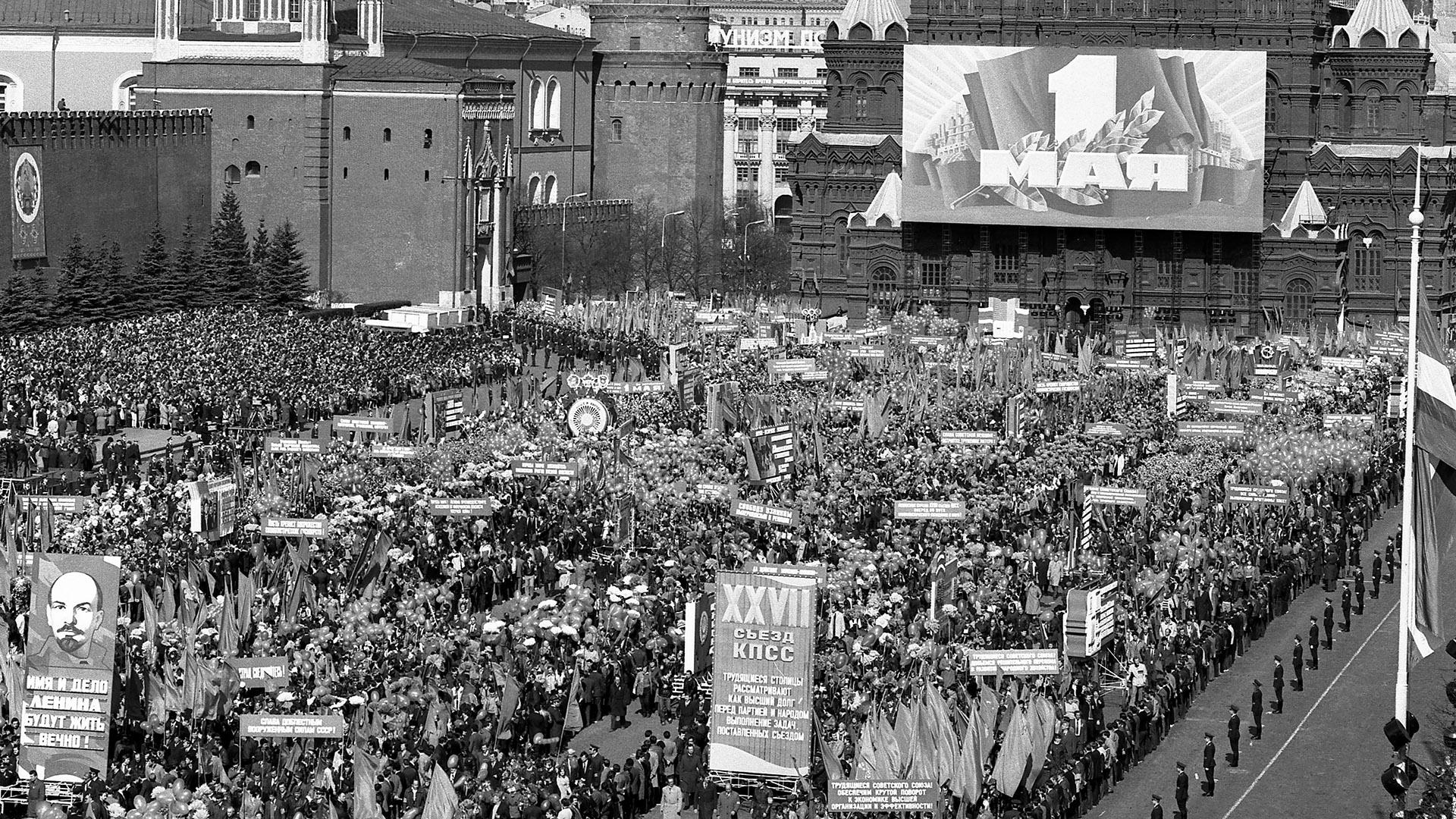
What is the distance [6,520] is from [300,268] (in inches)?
1384

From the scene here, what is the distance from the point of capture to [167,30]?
79.8 m

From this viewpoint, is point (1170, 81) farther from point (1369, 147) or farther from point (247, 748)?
point (247, 748)

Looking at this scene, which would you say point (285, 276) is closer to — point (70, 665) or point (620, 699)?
point (620, 699)

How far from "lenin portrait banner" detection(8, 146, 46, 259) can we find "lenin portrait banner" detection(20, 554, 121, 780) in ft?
132

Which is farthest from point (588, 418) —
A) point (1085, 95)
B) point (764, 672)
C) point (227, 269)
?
point (1085, 95)

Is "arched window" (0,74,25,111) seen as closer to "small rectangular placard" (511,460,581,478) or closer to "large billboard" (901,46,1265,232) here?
"large billboard" (901,46,1265,232)

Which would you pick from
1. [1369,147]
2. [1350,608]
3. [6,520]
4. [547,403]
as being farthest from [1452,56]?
[6,520]

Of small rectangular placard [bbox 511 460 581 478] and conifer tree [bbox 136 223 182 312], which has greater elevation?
conifer tree [bbox 136 223 182 312]

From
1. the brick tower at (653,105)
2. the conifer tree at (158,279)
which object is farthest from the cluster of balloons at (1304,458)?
the brick tower at (653,105)

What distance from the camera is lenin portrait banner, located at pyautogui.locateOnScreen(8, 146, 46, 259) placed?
6844 cm

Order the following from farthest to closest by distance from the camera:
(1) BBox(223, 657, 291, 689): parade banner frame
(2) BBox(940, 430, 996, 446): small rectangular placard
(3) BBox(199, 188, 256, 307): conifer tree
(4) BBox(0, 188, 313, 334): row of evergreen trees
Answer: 1. (3) BBox(199, 188, 256, 307): conifer tree
2. (4) BBox(0, 188, 313, 334): row of evergreen trees
3. (2) BBox(940, 430, 996, 446): small rectangular placard
4. (1) BBox(223, 657, 291, 689): parade banner frame

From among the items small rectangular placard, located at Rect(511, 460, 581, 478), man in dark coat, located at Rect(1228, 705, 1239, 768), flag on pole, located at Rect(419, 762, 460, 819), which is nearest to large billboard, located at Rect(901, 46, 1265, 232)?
small rectangular placard, located at Rect(511, 460, 581, 478)

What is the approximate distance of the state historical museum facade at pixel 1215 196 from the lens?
263 feet

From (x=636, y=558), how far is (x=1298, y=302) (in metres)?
47.1
